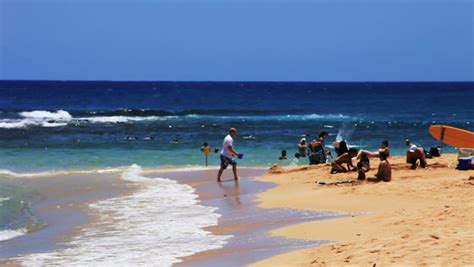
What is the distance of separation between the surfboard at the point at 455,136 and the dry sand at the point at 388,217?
1.07 m

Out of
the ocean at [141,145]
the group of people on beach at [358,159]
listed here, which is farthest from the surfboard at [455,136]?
the ocean at [141,145]

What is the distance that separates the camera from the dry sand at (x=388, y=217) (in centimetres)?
811

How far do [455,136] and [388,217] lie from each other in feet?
27.9

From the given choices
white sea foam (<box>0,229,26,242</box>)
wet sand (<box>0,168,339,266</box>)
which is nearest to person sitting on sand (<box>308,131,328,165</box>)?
wet sand (<box>0,168,339,266</box>)

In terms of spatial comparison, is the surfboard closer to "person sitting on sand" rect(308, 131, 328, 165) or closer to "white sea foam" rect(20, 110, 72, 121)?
"person sitting on sand" rect(308, 131, 328, 165)

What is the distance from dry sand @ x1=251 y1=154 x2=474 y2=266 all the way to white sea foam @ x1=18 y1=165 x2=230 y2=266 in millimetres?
1246

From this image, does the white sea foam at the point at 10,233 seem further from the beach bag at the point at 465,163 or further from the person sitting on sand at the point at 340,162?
the beach bag at the point at 465,163

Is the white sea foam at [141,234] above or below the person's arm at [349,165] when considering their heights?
below

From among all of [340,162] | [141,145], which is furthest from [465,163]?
[141,145]

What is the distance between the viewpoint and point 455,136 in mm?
18688

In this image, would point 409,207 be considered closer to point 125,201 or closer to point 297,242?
point 297,242

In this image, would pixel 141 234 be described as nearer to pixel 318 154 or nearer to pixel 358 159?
pixel 358 159

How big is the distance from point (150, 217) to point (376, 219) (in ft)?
12.5

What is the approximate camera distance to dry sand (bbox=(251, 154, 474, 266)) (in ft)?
26.6
